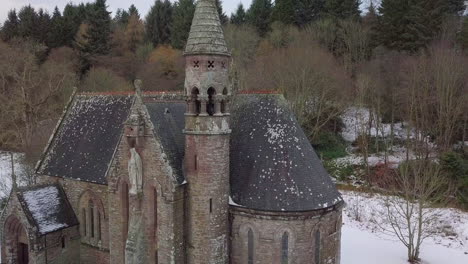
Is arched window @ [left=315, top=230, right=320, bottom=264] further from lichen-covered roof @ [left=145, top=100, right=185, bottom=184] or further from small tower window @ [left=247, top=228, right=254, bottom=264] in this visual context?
lichen-covered roof @ [left=145, top=100, right=185, bottom=184]

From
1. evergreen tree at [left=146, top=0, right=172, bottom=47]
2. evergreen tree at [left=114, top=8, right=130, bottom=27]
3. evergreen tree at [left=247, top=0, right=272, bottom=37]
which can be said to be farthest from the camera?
evergreen tree at [left=114, top=8, right=130, bottom=27]

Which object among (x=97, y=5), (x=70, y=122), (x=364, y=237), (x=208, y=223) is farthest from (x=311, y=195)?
(x=97, y=5)

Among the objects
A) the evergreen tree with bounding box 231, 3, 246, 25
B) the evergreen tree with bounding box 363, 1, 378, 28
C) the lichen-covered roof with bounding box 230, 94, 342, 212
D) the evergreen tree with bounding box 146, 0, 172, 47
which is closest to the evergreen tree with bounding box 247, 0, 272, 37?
the evergreen tree with bounding box 231, 3, 246, 25

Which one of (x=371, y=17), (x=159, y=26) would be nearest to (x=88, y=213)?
(x=371, y=17)

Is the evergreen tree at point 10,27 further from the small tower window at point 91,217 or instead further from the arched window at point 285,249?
the arched window at point 285,249

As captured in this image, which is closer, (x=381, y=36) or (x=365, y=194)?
(x=365, y=194)

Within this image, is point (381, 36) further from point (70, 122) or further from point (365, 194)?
point (70, 122)
